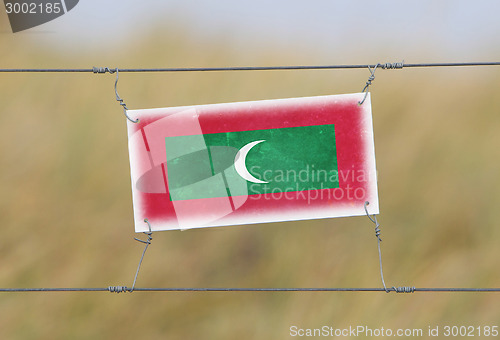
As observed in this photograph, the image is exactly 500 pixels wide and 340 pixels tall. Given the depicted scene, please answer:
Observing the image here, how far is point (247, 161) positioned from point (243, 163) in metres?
0.01

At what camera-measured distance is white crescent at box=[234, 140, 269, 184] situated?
4.07 ft

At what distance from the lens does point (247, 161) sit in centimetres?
124

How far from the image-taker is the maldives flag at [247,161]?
4.06 feet

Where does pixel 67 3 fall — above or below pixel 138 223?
above

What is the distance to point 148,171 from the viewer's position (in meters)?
1.24

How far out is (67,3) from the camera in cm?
171

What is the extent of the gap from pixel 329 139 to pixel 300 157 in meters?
0.08

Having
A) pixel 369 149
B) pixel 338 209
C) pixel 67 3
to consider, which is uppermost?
pixel 67 3

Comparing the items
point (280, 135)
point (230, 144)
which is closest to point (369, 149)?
point (280, 135)

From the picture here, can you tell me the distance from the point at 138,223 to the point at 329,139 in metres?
0.48

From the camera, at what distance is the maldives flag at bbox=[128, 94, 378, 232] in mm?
1237

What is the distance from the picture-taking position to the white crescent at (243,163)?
1.24 meters

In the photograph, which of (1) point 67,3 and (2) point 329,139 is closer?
(2) point 329,139

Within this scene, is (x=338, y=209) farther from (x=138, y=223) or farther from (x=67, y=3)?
(x=67, y=3)
